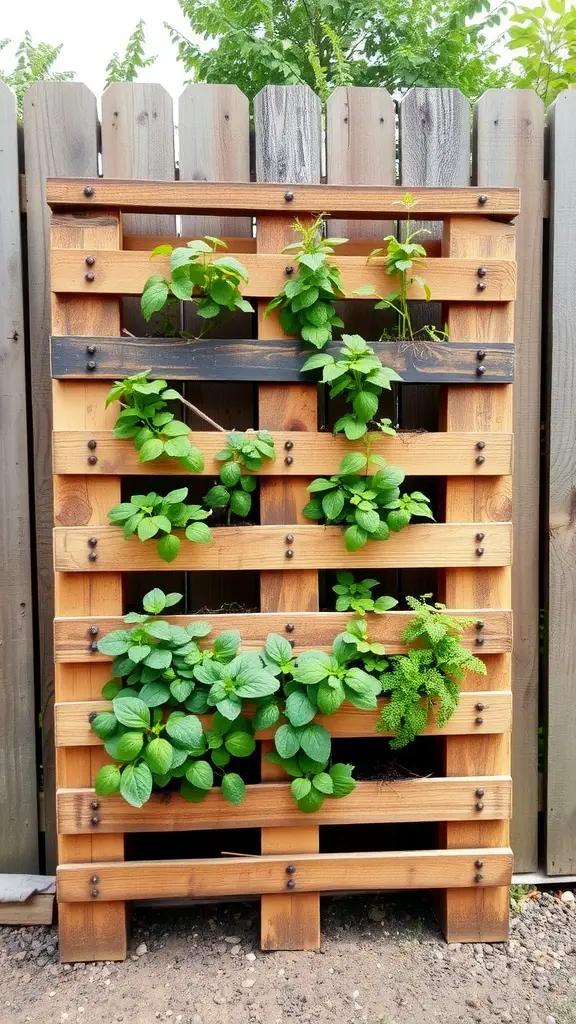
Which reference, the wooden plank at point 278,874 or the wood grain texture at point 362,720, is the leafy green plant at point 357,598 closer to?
the wood grain texture at point 362,720

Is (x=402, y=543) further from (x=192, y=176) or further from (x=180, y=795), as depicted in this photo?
(x=192, y=176)

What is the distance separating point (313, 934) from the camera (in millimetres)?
2107

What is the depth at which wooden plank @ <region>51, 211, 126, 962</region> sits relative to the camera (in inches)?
78.1

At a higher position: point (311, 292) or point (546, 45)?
point (546, 45)

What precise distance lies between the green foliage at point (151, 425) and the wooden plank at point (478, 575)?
863 mm

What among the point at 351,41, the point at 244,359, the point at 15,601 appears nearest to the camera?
the point at 244,359

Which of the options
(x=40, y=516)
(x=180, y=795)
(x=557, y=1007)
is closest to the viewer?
(x=557, y=1007)

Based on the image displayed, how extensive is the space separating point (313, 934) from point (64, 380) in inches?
78.1

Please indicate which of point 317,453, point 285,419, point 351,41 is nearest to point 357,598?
point 317,453

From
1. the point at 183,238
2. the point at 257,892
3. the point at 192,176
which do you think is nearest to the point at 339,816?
the point at 257,892

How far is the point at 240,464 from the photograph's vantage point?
6.59ft

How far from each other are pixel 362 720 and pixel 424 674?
275 mm

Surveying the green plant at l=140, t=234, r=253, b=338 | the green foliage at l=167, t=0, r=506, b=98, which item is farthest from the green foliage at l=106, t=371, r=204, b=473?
the green foliage at l=167, t=0, r=506, b=98

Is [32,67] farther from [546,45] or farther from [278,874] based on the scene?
[278,874]
